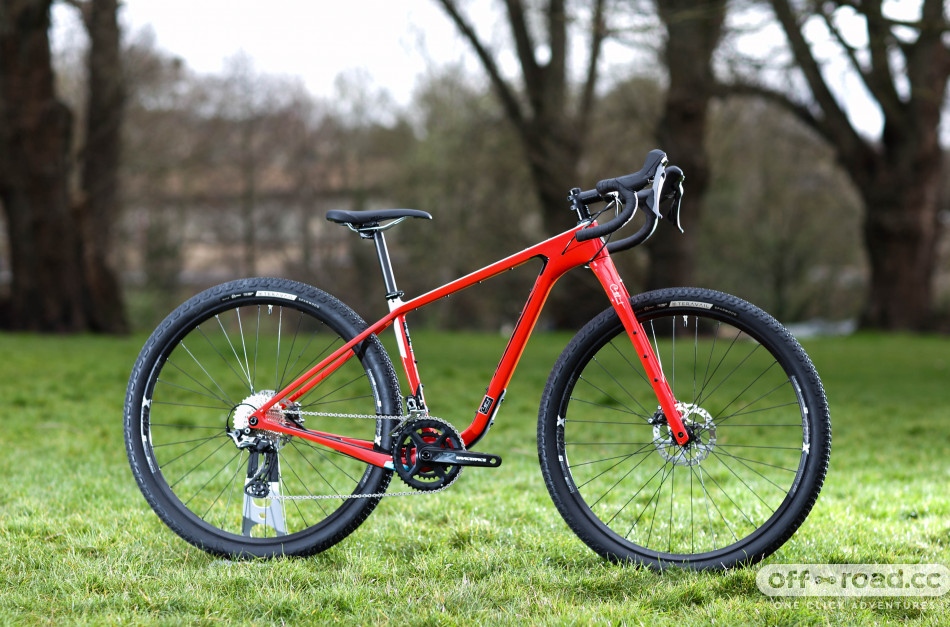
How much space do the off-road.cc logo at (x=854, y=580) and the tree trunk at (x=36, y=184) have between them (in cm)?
1325

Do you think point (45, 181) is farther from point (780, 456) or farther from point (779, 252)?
point (779, 252)

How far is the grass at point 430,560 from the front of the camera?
7.59 feet

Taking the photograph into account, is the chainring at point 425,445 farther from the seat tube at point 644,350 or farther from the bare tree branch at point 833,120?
the bare tree branch at point 833,120

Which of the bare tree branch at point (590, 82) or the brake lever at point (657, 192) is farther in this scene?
the bare tree branch at point (590, 82)

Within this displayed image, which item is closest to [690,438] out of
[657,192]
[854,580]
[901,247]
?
[854,580]

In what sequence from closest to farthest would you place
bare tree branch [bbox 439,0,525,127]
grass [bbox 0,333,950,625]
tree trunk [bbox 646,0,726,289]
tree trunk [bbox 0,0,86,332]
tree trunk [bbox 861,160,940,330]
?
grass [bbox 0,333,950,625]
tree trunk [bbox 0,0,86,332]
tree trunk [bbox 646,0,726,289]
bare tree branch [bbox 439,0,525,127]
tree trunk [bbox 861,160,940,330]

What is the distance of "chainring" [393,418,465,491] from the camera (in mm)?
2752

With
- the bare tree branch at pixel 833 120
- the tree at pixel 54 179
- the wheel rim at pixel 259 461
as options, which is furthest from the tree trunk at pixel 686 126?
the wheel rim at pixel 259 461

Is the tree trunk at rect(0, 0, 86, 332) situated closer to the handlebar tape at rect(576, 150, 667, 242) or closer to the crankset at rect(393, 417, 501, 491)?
the crankset at rect(393, 417, 501, 491)

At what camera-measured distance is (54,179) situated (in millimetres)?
13461

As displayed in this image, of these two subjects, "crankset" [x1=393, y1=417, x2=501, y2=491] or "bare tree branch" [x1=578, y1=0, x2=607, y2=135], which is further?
"bare tree branch" [x1=578, y1=0, x2=607, y2=135]

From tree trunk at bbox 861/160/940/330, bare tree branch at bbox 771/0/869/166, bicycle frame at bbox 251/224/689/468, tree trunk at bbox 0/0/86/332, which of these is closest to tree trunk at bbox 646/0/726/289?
bare tree branch at bbox 771/0/869/166

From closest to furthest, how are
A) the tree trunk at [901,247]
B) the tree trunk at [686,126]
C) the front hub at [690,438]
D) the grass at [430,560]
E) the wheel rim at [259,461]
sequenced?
the grass at [430,560] < the front hub at [690,438] < the wheel rim at [259,461] < the tree trunk at [686,126] < the tree trunk at [901,247]

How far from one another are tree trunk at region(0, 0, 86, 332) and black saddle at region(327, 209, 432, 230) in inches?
469
